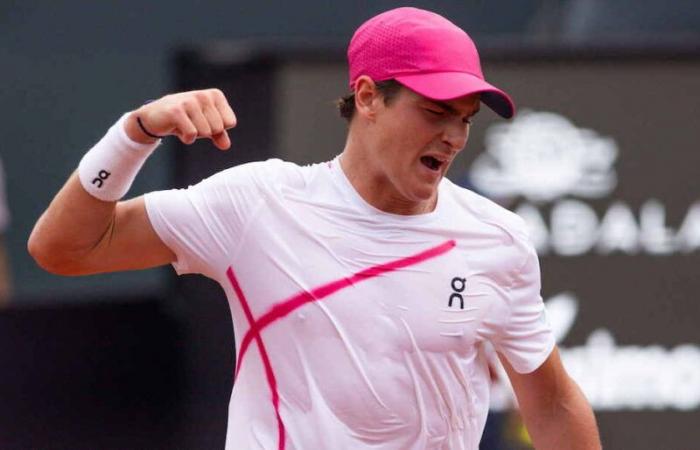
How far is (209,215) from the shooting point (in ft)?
12.1

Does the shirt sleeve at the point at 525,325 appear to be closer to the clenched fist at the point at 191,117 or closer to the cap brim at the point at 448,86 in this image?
the cap brim at the point at 448,86

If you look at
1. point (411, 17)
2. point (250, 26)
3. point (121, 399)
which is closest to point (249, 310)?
point (411, 17)

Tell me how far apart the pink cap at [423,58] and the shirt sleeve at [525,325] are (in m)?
0.35

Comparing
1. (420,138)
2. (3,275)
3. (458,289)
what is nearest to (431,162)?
(420,138)

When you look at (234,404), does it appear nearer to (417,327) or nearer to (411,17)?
(417,327)

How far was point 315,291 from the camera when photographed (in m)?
3.69

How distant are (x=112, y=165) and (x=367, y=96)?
1.92ft

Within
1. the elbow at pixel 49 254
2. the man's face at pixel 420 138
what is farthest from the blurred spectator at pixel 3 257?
the man's face at pixel 420 138

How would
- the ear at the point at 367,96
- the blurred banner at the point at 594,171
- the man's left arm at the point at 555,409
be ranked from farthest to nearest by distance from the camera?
the blurred banner at the point at 594,171, the man's left arm at the point at 555,409, the ear at the point at 367,96

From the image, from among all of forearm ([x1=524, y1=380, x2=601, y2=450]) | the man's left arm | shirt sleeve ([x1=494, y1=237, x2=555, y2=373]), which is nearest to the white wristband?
shirt sleeve ([x1=494, y1=237, x2=555, y2=373])

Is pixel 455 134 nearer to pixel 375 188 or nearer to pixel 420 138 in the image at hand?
pixel 420 138

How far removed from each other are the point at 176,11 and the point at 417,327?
556 centimetres

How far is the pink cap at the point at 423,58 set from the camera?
3621 millimetres

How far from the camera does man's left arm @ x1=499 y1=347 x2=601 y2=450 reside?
12.9 ft
